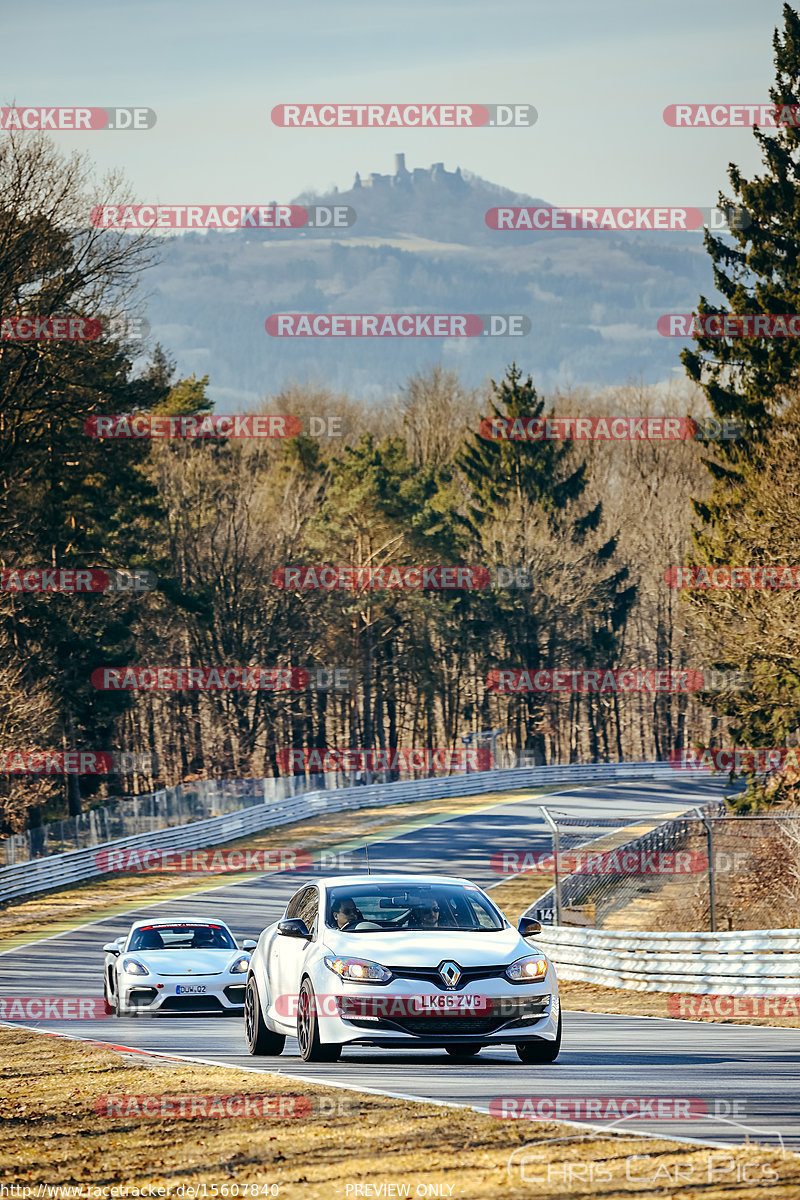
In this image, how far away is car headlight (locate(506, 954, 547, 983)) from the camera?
10836 millimetres

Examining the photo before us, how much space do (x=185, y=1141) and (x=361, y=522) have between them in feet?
207

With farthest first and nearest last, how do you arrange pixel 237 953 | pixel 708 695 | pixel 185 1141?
1. pixel 708 695
2. pixel 237 953
3. pixel 185 1141

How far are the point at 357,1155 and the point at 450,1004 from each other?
284cm

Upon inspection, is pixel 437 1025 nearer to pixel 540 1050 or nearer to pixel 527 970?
pixel 527 970

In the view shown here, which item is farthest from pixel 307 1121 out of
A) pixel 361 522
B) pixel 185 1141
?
pixel 361 522

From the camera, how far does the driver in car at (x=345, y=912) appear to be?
1162 centimetres

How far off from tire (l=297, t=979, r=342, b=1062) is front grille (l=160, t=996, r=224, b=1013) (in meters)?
6.29

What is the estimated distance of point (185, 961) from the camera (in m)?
17.7

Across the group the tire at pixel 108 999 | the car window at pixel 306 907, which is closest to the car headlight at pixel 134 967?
the tire at pixel 108 999

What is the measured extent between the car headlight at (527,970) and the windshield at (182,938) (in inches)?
322

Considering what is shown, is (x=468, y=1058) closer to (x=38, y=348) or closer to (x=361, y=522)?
(x=38, y=348)

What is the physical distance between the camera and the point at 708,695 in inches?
1772

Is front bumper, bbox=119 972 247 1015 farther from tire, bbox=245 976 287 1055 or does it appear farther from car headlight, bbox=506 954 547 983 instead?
car headlight, bbox=506 954 547 983

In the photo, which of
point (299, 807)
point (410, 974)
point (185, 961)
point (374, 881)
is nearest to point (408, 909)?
point (374, 881)
